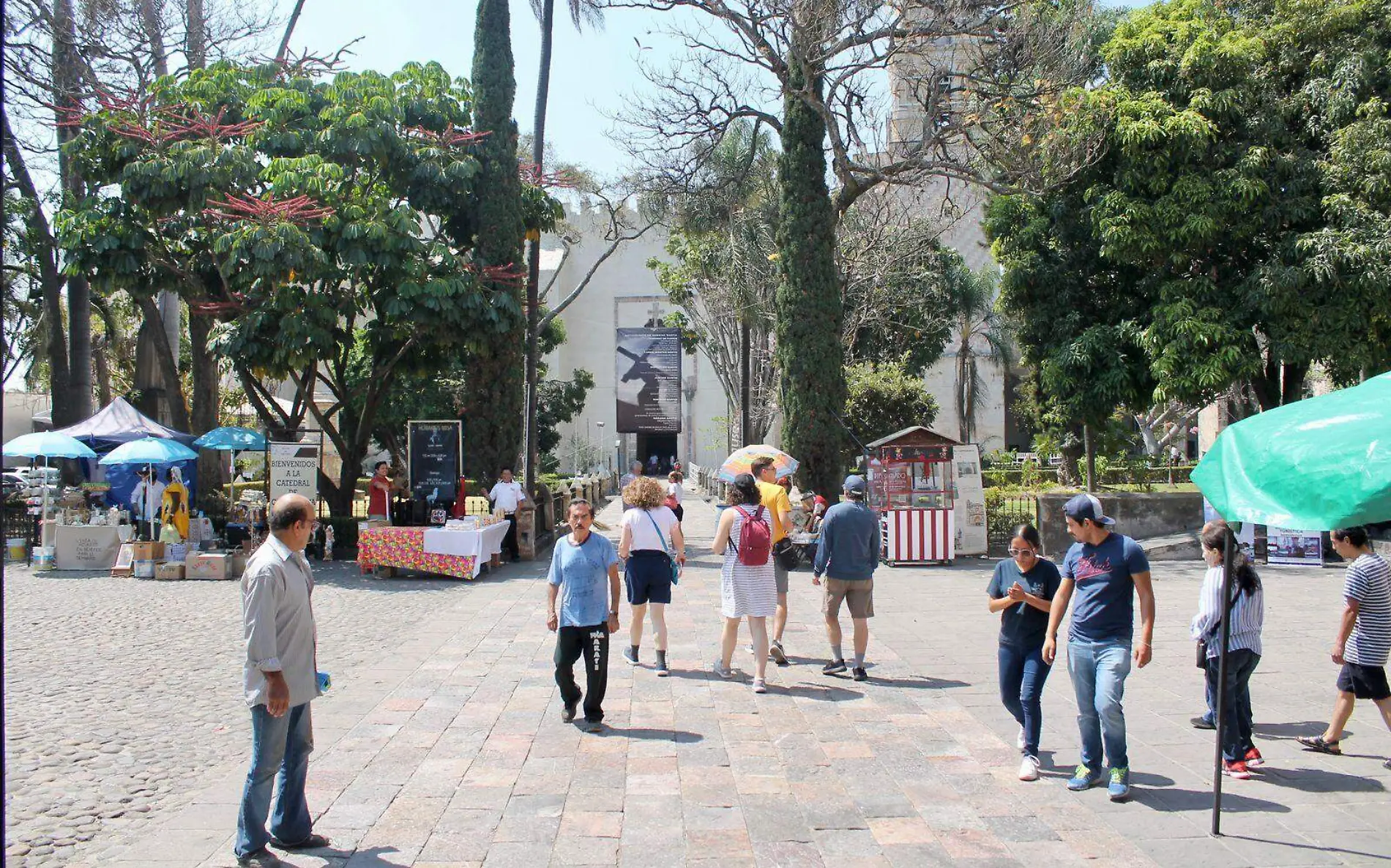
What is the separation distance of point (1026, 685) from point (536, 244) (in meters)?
18.0

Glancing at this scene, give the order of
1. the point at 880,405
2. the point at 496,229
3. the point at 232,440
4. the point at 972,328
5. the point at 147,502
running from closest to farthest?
the point at 147,502 < the point at 232,440 < the point at 496,229 < the point at 880,405 < the point at 972,328

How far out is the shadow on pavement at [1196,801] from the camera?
5.35m

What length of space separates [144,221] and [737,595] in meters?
14.1

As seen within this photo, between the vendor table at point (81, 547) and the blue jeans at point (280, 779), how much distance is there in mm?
13475

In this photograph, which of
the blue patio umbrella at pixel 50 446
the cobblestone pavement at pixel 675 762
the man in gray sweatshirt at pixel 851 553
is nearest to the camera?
the cobblestone pavement at pixel 675 762

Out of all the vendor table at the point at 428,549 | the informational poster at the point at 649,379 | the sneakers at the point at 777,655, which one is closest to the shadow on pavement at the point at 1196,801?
the sneakers at the point at 777,655

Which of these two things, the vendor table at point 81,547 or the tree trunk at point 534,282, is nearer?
the vendor table at point 81,547

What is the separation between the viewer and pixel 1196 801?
216 inches

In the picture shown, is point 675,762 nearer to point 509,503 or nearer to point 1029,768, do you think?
point 1029,768

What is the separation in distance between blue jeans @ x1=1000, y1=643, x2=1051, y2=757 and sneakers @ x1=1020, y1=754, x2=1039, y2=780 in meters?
0.03

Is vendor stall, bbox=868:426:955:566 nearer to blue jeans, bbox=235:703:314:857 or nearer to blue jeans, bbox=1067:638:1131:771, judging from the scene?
blue jeans, bbox=1067:638:1131:771

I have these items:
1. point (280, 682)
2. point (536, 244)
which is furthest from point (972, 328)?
point (280, 682)

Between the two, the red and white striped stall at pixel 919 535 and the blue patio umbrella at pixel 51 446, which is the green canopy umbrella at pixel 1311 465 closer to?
the red and white striped stall at pixel 919 535

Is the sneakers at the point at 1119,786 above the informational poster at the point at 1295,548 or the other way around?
the other way around
